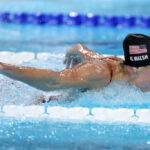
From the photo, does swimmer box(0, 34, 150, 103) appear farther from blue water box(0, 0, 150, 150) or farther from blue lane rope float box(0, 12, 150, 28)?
blue lane rope float box(0, 12, 150, 28)

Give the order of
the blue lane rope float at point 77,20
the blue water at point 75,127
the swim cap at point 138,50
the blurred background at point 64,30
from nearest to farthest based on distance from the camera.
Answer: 1. the blue water at point 75,127
2. the swim cap at point 138,50
3. the blurred background at point 64,30
4. the blue lane rope float at point 77,20

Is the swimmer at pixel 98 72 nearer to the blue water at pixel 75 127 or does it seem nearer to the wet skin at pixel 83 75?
the wet skin at pixel 83 75

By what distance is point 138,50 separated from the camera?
7.88ft

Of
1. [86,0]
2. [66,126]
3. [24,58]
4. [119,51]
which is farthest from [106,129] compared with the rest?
[86,0]

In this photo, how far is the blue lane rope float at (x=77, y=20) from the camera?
6.74 meters

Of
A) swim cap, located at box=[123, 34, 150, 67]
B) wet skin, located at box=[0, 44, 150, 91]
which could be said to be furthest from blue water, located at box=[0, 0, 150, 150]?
swim cap, located at box=[123, 34, 150, 67]

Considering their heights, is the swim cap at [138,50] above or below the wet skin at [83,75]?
above

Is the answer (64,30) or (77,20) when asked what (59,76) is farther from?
(77,20)

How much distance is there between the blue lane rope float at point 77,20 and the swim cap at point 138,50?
14.2 ft

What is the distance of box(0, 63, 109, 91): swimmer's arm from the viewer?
215 centimetres

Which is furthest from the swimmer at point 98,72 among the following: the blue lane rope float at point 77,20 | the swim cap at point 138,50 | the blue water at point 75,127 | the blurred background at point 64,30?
the blue lane rope float at point 77,20

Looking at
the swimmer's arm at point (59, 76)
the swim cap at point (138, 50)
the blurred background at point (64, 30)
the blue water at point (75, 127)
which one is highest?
the blurred background at point (64, 30)

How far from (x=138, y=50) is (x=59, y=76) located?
0.55 meters

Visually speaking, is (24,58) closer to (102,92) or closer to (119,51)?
(119,51)
